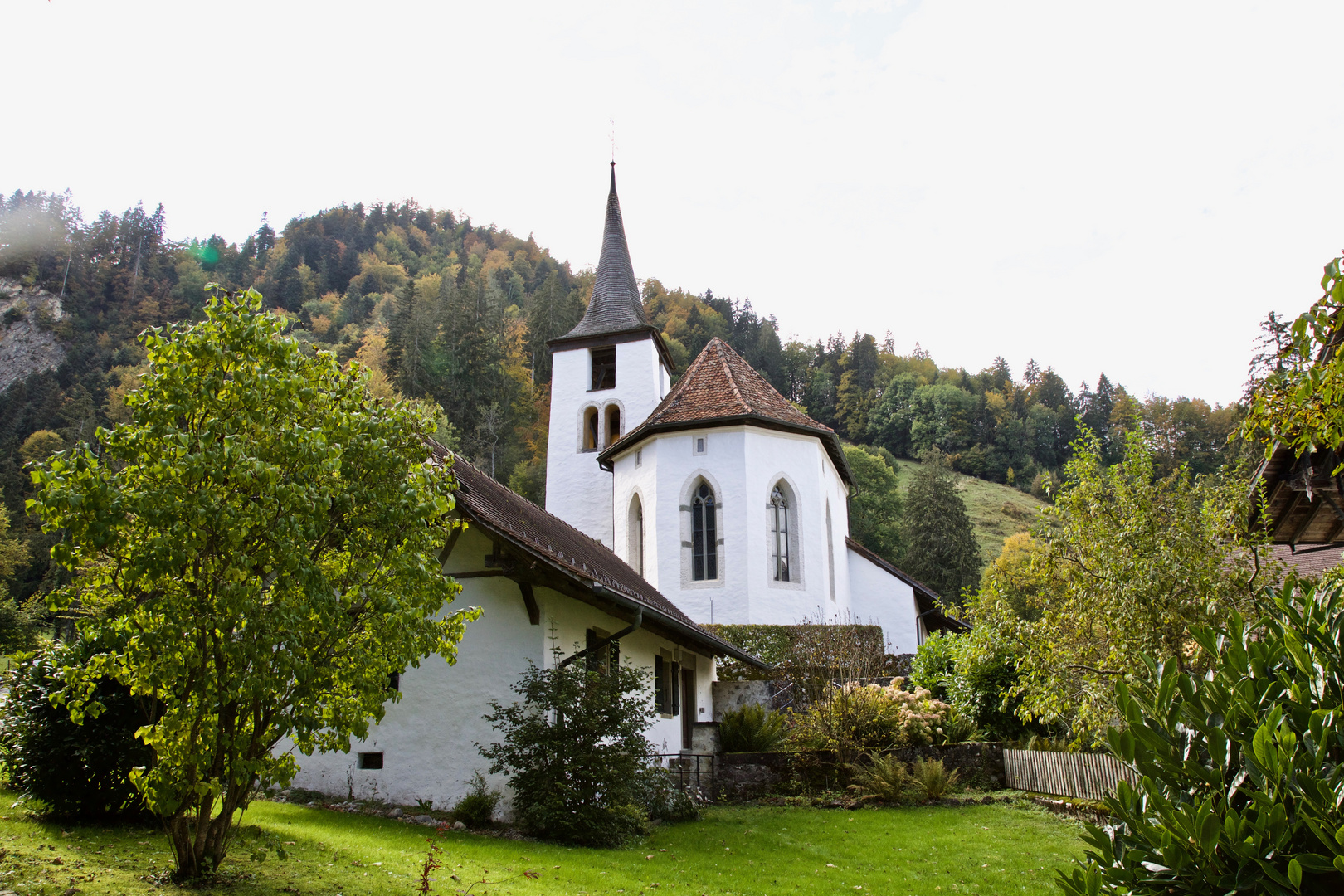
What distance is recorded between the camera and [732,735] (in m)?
16.4

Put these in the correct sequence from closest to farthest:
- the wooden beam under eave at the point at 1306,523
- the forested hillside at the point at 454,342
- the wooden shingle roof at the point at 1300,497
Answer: the wooden shingle roof at the point at 1300,497, the wooden beam under eave at the point at 1306,523, the forested hillside at the point at 454,342

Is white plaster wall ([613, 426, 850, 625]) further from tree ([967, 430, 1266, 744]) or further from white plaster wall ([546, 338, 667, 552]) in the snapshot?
tree ([967, 430, 1266, 744])

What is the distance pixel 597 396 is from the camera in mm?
30734

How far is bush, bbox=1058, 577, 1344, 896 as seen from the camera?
329cm

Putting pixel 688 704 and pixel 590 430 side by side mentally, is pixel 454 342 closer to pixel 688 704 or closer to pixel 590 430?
pixel 590 430

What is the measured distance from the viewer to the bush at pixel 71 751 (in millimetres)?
8141

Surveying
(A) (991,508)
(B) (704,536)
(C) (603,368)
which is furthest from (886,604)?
(A) (991,508)

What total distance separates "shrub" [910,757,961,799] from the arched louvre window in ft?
33.9

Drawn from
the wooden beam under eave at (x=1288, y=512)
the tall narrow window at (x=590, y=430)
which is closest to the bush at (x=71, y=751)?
the wooden beam under eave at (x=1288, y=512)

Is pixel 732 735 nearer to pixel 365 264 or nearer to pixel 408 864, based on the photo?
pixel 408 864

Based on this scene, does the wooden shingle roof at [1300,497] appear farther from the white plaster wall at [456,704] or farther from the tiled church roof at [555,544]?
the white plaster wall at [456,704]

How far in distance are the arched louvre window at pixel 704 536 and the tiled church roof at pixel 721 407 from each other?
77.0 inches

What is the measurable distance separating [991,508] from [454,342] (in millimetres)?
46774

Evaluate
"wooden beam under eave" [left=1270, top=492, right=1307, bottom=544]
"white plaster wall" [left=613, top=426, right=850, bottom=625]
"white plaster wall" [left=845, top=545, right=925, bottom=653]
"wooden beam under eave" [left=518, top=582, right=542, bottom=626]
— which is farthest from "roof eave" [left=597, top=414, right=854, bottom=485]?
"wooden beam under eave" [left=518, top=582, right=542, bottom=626]
